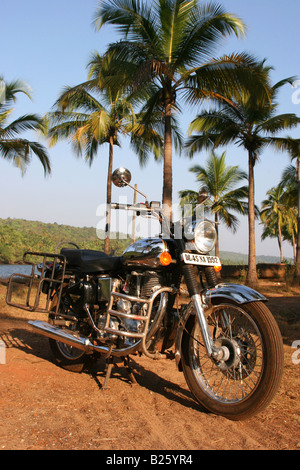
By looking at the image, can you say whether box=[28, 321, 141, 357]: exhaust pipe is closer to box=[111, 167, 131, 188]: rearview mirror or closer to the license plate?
the license plate

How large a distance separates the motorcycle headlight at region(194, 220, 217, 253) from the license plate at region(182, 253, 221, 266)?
6 centimetres

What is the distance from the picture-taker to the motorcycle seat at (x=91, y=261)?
416 cm

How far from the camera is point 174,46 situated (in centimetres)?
1170

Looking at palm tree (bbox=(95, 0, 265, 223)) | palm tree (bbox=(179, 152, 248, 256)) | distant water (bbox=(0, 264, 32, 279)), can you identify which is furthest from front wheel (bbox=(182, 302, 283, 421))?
palm tree (bbox=(179, 152, 248, 256))

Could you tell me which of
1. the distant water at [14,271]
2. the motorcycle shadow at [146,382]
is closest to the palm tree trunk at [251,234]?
the distant water at [14,271]

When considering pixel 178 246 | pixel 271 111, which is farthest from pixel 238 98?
pixel 178 246

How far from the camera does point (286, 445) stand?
102 inches

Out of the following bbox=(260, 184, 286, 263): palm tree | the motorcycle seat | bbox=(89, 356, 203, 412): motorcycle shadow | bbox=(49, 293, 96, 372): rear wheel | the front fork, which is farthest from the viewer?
bbox=(260, 184, 286, 263): palm tree

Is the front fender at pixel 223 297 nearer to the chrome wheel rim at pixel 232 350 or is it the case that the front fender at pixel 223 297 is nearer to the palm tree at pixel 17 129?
the chrome wheel rim at pixel 232 350

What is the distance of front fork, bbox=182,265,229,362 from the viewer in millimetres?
3105

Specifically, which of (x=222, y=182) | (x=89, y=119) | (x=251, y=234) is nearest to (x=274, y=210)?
(x=222, y=182)

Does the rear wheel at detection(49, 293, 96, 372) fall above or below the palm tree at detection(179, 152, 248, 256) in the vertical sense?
below

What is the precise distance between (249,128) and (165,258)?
16026 mm

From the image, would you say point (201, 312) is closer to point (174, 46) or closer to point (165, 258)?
point (165, 258)
